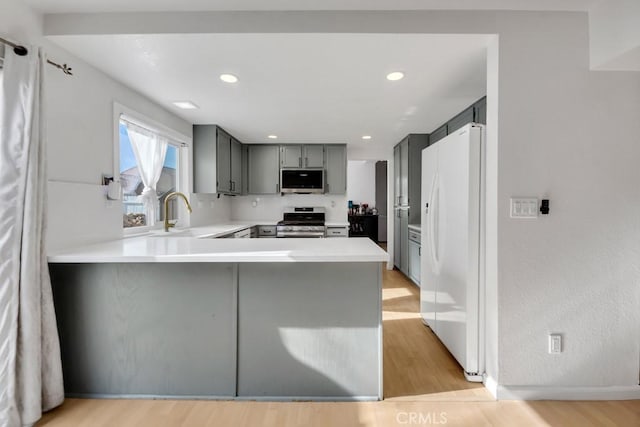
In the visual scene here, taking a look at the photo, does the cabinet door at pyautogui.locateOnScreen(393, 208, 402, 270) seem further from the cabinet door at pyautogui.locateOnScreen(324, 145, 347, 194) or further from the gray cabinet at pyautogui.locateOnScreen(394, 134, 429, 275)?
the cabinet door at pyautogui.locateOnScreen(324, 145, 347, 194)

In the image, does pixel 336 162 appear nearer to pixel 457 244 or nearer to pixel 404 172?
pixel 404 172

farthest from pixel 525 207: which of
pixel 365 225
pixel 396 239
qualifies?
pixel 365 225

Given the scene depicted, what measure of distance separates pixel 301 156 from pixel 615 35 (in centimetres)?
369

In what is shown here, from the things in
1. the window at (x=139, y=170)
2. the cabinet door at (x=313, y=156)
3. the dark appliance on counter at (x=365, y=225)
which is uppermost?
the cabinet door at (x=313, y=156)

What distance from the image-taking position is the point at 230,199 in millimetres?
5012

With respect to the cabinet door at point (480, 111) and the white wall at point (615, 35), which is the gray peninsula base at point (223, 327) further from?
the cabinet door at point (480, 111)

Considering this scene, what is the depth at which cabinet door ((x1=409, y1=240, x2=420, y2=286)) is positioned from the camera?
13.2 feet

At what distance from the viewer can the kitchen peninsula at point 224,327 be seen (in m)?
1.76

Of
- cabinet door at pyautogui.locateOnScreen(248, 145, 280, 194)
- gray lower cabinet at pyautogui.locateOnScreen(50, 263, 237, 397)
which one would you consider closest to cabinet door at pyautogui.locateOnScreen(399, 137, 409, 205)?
cabinet door at pyautogui.locateOnScreen(248, 145, 280, 194)

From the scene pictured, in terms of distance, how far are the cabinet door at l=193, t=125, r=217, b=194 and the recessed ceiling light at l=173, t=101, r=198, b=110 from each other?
0.68 meters

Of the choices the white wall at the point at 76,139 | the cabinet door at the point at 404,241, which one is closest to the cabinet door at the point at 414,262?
the cabinet door at the point at 404,241

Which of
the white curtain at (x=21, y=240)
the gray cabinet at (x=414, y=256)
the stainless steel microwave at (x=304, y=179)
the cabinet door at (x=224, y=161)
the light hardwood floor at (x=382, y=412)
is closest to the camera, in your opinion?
the white curtain at (x=21, y=240)

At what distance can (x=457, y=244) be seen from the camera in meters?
2.15

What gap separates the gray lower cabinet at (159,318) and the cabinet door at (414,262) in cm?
290
